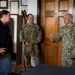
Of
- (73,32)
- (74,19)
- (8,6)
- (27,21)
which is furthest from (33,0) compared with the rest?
(8,6)

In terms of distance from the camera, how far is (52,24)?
195 inches

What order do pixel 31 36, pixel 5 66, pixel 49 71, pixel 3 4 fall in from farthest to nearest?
pixel 3 4 < pixel 31 36 < pixel 49 71 < pixel 5 66

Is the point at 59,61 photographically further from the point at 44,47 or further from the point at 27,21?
the point at 27,21

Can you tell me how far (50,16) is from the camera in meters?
4.95

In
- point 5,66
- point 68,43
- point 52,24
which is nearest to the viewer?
point 5,66

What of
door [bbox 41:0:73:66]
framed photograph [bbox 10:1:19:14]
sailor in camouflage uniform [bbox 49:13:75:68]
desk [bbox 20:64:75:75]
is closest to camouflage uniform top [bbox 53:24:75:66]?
Result: sailor in camouflage uniform [bbox 49:13:75:68]

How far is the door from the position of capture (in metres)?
4.85

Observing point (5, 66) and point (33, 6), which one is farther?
point (33, 6)

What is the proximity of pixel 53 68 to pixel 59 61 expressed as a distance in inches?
97.2

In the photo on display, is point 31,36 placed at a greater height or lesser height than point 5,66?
greater

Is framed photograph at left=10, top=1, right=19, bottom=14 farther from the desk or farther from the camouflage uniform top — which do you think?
the desk

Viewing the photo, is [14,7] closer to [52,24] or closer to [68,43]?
[52,24]

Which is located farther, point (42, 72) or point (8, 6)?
point (8, 6)

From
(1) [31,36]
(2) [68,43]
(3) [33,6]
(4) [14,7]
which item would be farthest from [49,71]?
(4) [14,7]
